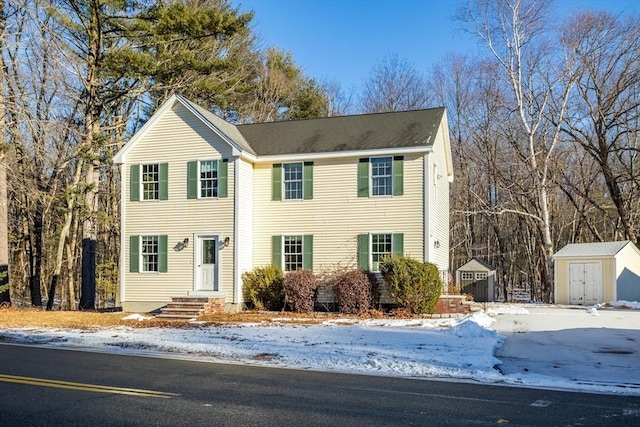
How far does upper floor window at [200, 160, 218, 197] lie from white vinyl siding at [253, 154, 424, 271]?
1516mm

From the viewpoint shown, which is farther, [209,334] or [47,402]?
[209,334]

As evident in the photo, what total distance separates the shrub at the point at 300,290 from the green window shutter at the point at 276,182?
2.98 m

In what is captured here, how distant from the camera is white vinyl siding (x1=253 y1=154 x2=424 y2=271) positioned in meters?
19.0

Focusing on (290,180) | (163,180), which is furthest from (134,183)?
(290,180)

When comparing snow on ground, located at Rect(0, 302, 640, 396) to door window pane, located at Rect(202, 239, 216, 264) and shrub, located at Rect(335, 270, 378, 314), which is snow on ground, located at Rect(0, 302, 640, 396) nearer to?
shrub, located at Rect(335, 270, 378, 314)

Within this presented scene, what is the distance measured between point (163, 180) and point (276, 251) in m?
4.69

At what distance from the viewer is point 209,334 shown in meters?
13.7

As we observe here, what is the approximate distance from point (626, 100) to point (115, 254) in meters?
28.9

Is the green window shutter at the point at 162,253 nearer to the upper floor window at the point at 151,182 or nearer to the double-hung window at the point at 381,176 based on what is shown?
the upper floor window at the point at 151,182

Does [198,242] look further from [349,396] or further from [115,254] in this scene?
[115,254]

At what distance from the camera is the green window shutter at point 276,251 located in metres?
20.1

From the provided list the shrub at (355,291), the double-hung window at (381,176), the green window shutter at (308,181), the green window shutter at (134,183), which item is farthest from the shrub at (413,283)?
the green window shutter at (134,183)

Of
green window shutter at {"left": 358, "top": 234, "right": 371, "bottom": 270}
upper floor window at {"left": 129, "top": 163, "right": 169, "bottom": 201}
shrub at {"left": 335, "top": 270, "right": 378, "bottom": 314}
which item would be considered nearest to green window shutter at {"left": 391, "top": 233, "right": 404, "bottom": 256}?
green window shutter at {"left": 358, "top": 234, "right": 371, "bottom": 270}

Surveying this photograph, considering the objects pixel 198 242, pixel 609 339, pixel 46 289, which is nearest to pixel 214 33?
pixel 198 242
